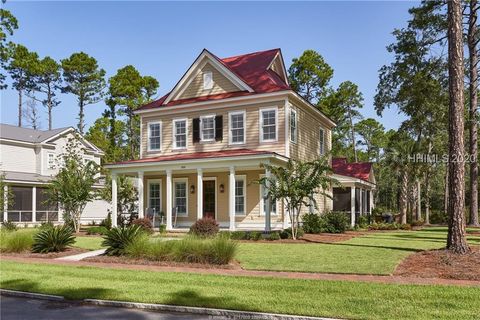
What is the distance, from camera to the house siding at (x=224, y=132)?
2083 cm

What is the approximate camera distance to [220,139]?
878 inches

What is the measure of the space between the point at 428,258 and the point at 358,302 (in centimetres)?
472

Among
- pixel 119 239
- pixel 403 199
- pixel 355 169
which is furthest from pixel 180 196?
pixel 403 199

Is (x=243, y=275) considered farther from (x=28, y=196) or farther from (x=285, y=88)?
(x=28, y=196)

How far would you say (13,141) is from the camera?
31703 millimetres

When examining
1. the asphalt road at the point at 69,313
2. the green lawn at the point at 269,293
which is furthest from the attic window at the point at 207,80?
the asphalt road at the point at 69,313

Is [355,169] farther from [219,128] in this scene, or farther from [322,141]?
[219,128]

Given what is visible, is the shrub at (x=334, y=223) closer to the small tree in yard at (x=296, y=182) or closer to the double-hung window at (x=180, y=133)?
the small tree in yard at (x=296, y=182)

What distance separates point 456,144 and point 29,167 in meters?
30.1

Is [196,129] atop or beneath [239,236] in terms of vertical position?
atop

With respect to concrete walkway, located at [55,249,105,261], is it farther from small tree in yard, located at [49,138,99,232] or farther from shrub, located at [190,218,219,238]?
small tree in yard, located at [49,138,99,232]

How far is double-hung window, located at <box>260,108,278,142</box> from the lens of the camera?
20984mm

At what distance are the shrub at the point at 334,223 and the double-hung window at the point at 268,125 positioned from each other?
4.43 meters

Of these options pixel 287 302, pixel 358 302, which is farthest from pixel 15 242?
pixel 358 302
